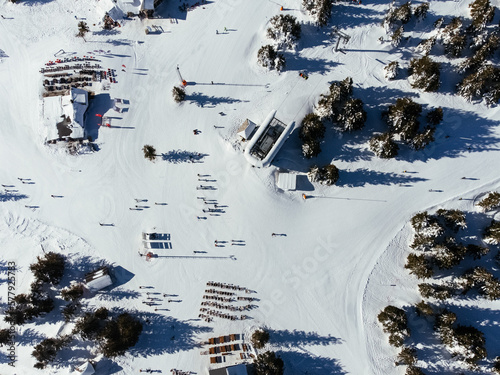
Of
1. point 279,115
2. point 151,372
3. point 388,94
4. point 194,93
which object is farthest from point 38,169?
point 388,94

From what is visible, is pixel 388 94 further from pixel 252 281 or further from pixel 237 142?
pixel 252 281

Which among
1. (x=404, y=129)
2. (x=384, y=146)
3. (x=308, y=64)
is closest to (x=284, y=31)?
(x=308, y=64)

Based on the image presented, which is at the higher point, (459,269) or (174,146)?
(174,146)

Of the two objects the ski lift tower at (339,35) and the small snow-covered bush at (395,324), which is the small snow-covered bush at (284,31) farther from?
the small snow-covered bush at (395,324)

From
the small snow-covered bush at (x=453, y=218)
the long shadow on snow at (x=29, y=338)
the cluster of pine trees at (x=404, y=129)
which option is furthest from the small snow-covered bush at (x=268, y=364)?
the cluster of pine trees at (x=404, y=129)

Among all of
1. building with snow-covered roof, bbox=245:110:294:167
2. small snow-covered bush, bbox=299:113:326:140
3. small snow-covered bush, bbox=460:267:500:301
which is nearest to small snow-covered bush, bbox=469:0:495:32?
small snow-covered bush, bbox=299:113:326:140

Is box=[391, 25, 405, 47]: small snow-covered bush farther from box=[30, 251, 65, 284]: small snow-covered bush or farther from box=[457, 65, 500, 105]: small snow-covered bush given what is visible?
box=[30, 251, 65, 284]: small snow-covered bush

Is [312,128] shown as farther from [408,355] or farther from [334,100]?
[408,355]

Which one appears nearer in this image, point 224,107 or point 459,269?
point 459,269
